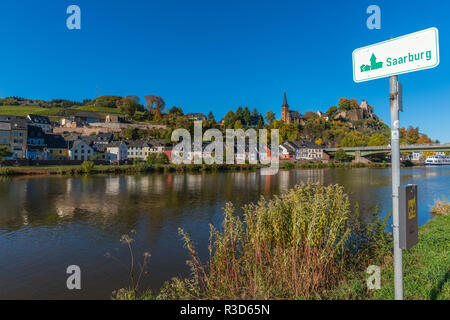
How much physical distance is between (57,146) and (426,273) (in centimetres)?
8574

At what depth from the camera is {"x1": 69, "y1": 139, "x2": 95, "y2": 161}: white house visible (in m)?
73.7

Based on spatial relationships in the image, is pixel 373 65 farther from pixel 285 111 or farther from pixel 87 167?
pixel 285 111

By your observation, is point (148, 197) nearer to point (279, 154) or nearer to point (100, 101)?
point (279, 154)

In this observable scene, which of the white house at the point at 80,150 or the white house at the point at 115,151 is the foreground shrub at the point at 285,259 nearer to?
the white house at the point at 80,150

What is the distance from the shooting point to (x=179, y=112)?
12988 cm

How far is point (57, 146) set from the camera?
243 ft

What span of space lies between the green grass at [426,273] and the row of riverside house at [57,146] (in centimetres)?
6849

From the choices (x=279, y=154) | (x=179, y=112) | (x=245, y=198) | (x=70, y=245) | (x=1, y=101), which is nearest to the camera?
(x=70, y=245)

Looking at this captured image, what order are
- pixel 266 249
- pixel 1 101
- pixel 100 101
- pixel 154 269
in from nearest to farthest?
pixel 266 249, pixel 154 269, pixel 1 101, pixel 100 101

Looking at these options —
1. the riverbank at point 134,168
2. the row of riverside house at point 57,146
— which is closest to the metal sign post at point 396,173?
the riverbank at point 134,168

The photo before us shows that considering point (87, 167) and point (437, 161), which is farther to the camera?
point (437, 161)

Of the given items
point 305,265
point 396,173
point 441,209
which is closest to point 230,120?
point 441,209

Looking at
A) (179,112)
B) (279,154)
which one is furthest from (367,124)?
(179,112)
